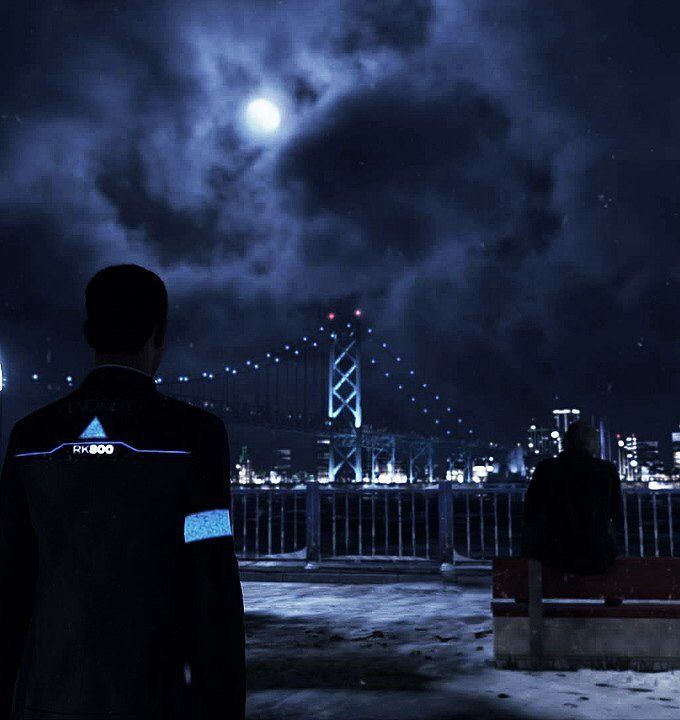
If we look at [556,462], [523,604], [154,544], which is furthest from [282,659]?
[154,544]

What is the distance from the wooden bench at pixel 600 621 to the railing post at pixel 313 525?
20.4 ft

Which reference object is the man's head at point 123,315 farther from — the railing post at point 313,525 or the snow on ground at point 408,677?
the railing post at point 313,525

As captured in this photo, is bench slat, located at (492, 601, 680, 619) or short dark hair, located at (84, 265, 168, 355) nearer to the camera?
short dark hair, located at (84, 265, 168, 355)

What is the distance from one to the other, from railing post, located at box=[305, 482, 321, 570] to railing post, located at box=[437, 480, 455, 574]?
5.31 feet

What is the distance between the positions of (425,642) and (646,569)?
1967mm

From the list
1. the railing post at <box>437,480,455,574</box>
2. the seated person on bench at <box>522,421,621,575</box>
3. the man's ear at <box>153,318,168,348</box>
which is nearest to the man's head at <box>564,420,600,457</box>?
the seated person on bench at <box>522,421,621,575</box>

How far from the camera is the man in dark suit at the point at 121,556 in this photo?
182 cm

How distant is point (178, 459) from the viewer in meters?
1.89

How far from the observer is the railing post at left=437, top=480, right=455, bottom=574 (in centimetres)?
1209

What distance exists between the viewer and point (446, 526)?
40.3 feet

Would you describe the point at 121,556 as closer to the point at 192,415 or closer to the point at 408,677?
the point at 192,415

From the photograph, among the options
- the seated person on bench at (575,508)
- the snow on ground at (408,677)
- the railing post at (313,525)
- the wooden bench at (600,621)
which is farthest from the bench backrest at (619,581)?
the railing post at (313,525)

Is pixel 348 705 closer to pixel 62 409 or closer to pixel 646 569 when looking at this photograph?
pixel 646 569

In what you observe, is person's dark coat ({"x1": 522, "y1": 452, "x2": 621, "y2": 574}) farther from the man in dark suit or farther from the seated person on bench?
the man in dark suit
